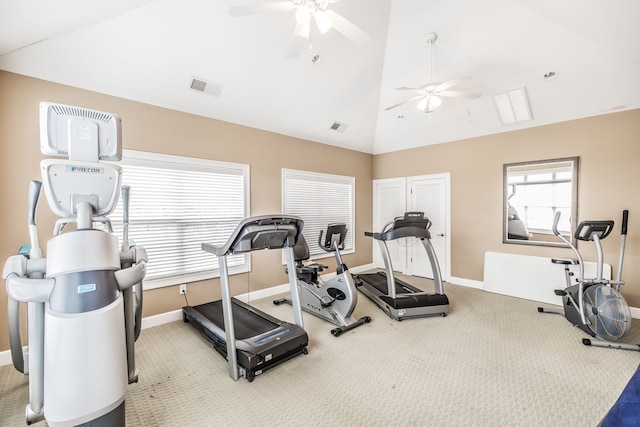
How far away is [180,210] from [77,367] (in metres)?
2.47

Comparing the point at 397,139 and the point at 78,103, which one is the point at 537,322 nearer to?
the point at 397,139

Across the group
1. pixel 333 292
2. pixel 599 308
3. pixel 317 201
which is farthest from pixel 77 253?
pixel 599 308

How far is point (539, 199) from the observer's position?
14.4 ft

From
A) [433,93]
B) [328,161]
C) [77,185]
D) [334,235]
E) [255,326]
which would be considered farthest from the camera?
[328,161]

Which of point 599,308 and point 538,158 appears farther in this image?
point 538,158

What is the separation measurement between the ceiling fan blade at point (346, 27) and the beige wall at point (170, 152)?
2376 mm

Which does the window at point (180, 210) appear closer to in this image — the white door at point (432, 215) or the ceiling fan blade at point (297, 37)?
the ceiling fan blade at point (297, 37)

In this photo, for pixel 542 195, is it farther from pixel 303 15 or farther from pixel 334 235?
pixel 303 15

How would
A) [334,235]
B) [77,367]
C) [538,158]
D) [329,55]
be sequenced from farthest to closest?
[538,158]
[334,235]
[329,55]
[77,367]

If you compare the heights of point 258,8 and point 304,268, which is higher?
point 258,8

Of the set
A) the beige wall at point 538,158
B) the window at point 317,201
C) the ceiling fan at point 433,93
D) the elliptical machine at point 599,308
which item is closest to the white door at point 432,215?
the beige wall at point 538,158

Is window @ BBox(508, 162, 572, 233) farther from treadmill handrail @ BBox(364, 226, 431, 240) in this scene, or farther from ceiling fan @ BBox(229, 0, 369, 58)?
ceiling fan @ BBox(229, 0, 369, 58)

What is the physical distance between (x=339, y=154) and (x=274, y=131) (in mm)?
1615

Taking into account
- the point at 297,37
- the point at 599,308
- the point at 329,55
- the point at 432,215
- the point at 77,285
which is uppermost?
the point at 329,55
